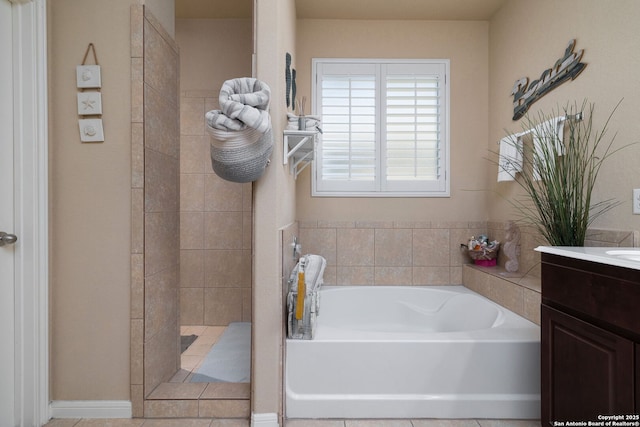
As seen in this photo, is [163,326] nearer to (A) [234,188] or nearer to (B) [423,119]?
(A) [234,188]

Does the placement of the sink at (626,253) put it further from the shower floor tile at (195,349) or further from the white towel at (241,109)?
the shower floor tile at (195,349)

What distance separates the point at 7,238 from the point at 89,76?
2.78ft

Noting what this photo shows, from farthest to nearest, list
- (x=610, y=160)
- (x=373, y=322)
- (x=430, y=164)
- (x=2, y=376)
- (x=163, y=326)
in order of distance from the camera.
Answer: (x=430, y=164), (x=373, y=322), (x=163, y=326), (x=610, y=160), (x=2, y=376)

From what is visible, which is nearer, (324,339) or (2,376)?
(2,376)

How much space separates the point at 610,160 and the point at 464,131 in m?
1.32

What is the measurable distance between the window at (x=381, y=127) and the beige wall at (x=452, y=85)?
8cm

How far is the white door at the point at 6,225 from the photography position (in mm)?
1674

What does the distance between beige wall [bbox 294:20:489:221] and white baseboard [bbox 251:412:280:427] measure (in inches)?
61.3

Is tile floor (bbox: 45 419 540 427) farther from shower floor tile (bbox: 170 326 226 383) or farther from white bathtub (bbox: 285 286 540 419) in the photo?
shower floor tile (bbox: 170 326 226 383)

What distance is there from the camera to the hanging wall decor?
6.00 ft

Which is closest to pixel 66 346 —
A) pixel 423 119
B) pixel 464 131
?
pixel 423 119

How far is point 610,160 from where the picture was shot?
70.5 inches

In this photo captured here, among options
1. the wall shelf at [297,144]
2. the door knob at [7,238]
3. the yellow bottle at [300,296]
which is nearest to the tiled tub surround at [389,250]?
the wall shelf at [297,144]

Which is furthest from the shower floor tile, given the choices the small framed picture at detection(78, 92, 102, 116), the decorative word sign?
the decorative word sign
